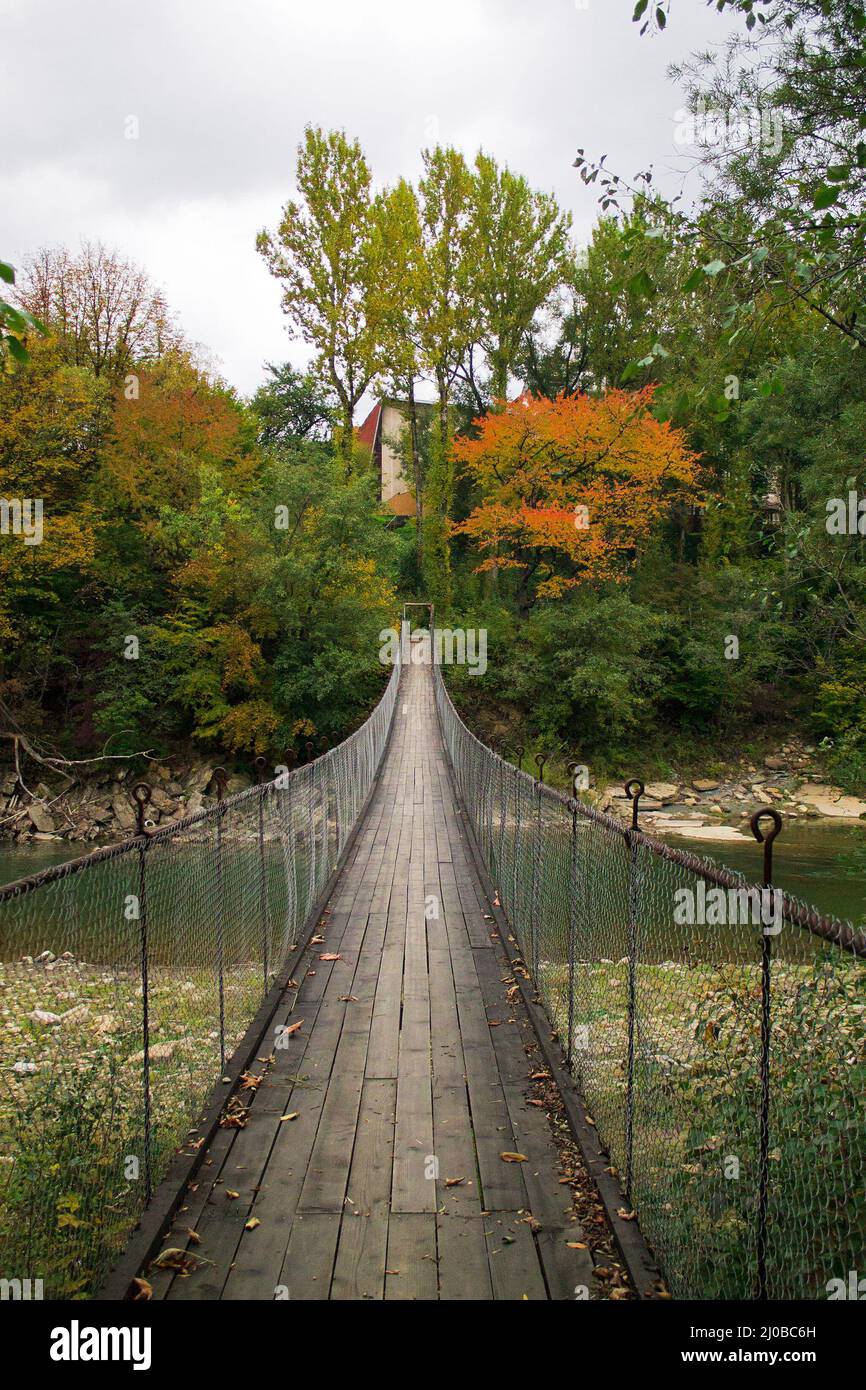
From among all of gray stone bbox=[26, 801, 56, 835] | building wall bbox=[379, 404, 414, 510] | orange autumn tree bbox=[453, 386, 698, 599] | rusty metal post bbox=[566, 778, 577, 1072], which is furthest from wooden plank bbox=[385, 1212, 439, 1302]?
building wall bbox=[379, 404, 414, 510]

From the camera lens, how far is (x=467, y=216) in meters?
30.0

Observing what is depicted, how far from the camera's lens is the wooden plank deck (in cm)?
276

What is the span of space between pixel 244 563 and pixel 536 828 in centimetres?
1688

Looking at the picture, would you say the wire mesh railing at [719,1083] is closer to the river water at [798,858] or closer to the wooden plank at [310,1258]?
the wooden plank at [310,1258]

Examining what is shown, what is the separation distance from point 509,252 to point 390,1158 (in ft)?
99.6

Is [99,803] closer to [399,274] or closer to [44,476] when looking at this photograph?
[44,476]

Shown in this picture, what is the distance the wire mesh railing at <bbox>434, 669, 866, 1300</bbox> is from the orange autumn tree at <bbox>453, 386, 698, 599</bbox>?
1919cm

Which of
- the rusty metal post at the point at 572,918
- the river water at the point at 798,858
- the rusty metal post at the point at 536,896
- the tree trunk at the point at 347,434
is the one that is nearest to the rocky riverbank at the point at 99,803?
the river water at the point at 798,858

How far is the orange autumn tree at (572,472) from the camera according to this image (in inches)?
917

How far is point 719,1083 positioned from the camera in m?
3.72

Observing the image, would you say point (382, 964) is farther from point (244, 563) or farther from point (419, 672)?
point (419, 672)

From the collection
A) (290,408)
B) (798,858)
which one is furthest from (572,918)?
(290,408)

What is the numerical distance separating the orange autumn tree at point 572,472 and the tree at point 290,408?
1624 cm
